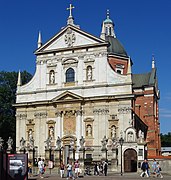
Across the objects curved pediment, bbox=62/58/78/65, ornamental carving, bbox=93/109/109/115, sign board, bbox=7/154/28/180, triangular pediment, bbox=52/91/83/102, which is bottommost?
sign board, bbox=7/154/28/180

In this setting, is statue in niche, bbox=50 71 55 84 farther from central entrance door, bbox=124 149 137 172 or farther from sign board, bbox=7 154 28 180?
sign board, bbox=7 154 28 180

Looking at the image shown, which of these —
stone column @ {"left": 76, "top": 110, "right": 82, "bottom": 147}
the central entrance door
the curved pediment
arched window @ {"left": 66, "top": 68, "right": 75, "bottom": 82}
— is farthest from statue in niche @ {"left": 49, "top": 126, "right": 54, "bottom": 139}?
the central entrance door

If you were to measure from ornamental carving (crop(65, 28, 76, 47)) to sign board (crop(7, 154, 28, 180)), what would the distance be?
3421cm

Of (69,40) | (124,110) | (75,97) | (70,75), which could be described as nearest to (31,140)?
(75,97)

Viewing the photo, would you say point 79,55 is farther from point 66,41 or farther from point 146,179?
point 146,179

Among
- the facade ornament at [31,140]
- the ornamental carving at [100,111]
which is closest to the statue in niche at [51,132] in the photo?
the facade ornament at [31,140]

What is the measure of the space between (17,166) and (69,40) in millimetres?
34880

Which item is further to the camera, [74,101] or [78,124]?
[74,101]

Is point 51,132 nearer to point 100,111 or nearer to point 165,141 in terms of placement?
point 100,111

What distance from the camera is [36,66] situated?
189 ft

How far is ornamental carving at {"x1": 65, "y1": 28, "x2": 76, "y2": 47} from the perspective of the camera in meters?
55.2

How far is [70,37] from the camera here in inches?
2183

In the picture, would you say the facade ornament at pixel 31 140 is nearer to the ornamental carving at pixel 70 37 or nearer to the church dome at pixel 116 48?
the ornamental carving at pixel 70 37

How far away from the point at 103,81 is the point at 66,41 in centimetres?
815
